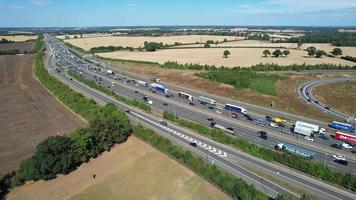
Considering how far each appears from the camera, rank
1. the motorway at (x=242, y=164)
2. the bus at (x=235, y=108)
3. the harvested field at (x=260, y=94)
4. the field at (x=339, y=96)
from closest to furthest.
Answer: the motorway at (x=242, y=164), the bus at (x=235, y=108), the harvested field at (x=260, y=94), the field at (x=339, y=96)

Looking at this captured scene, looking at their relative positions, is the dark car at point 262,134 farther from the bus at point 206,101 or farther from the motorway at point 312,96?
the motorway at point 312,96

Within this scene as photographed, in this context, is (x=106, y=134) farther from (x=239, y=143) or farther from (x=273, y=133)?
(x=273, y=133)

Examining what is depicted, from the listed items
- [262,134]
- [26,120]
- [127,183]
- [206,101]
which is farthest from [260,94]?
[26,120]

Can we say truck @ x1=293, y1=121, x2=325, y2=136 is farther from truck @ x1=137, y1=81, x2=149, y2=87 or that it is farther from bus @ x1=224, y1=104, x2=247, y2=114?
truck @ x1=137, y1=81, x2=149, y2=87

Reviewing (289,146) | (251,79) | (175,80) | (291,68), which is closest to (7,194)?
(289,146)

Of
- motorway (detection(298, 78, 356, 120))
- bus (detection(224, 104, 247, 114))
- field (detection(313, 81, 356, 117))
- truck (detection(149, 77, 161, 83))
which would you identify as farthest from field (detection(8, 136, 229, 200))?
truck (detection(149, 77, 161, 83))

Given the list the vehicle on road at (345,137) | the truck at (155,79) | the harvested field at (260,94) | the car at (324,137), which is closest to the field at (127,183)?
the car at (324,137)
